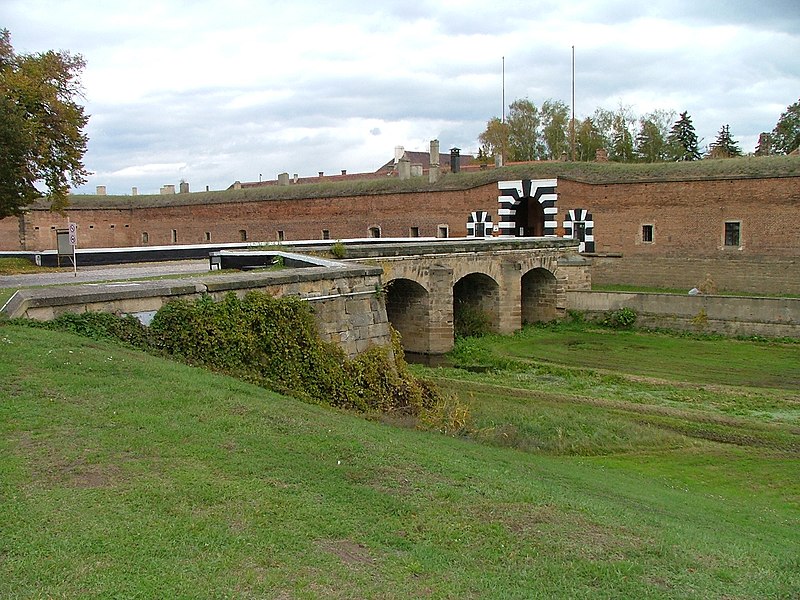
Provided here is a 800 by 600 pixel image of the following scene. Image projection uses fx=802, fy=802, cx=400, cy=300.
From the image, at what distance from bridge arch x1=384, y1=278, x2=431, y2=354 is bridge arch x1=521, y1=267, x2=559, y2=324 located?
6.41m

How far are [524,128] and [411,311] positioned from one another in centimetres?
4030

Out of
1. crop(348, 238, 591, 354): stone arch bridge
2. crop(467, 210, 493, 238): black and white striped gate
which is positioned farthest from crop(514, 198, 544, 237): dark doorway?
crop(348, 238, 591, 354): stone arch bridge

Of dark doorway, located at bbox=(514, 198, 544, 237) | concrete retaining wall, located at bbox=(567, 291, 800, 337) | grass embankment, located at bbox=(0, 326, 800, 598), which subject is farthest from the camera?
dark doorway, located at bbox=(514, 198, 544, 237)

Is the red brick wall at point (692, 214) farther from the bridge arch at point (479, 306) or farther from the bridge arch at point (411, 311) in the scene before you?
the bridge arch at point (411, 311)

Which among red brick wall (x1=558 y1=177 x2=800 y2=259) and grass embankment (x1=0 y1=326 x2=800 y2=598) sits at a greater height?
red brick wall (x1=558 y1=177 x2=800 y2=259)

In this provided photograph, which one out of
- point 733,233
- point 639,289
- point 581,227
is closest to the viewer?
point 733,233

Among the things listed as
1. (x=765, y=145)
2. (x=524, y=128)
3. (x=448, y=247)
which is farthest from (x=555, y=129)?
(x=448, y=247)

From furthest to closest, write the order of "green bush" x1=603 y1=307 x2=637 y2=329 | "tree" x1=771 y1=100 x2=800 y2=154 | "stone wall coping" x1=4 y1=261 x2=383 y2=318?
1. "tree" x1=771 y1=100 x2=800 y2=154
2. "green bush" x1=603 y1=307 x2=637 y2=329
3. "stone wall coping" x1=4 y1=261 x2=383 y2=318

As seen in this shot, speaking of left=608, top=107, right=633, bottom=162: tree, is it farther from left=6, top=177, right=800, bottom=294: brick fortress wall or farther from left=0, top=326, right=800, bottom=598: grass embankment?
left=0, top=326, right=800, bottom=598: grass embankment

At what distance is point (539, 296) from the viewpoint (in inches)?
1176

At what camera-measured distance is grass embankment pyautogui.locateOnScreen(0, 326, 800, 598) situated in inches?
187

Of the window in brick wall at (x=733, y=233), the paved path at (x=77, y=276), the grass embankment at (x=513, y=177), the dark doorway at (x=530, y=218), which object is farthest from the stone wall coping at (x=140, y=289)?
the dark doorway at (x=530, y=218)

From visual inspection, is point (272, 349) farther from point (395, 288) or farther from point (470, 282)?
point (470, 282)

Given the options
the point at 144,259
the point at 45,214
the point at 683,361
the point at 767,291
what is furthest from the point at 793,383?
the point at 45,214
